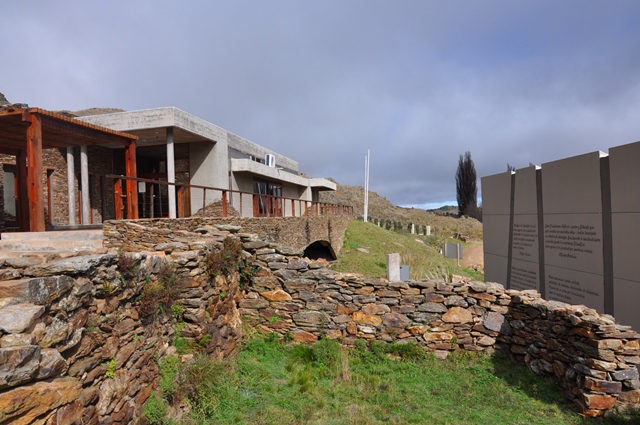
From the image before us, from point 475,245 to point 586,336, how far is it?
2632 cm

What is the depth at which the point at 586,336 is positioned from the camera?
468 cm

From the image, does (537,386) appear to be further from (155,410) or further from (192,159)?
(192,159)

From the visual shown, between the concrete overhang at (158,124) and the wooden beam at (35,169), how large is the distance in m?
6.09

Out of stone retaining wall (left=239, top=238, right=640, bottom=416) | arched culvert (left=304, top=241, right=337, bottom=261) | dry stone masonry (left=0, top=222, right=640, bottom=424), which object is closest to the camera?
dry stone masonry (left=0, top=222, right=640, bottom=424)

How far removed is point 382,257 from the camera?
20.2 metres

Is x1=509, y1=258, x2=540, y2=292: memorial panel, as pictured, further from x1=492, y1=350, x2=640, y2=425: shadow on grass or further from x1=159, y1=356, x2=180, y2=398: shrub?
x1=159, y1=356, x2=180, y2=398: shrub

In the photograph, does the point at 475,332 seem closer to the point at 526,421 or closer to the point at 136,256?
the point at 526,421

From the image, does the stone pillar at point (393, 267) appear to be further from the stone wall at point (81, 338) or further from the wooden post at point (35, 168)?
the wooden post at point (35, 168)

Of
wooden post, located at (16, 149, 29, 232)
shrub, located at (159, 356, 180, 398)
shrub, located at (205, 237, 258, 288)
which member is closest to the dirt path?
shrub, located at (205, 237, 258, 288)

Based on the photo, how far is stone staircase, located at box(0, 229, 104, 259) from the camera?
6773 millimetres

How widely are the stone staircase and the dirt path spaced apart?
62.7 ft

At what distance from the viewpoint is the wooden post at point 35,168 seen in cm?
733

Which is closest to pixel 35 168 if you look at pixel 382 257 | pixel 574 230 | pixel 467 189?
pixel 574 230

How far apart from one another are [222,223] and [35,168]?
4538 millimetres
